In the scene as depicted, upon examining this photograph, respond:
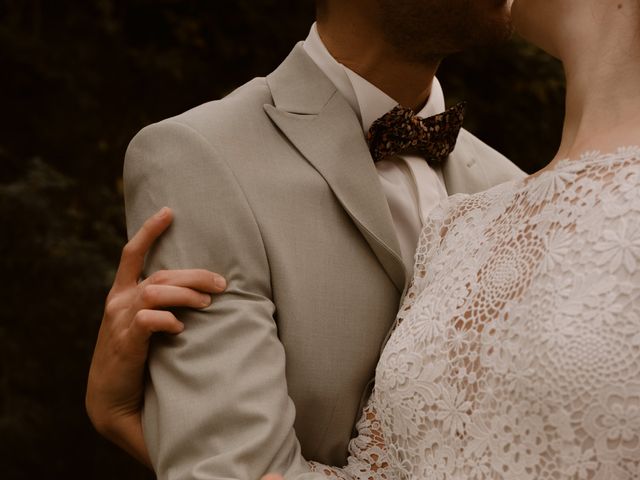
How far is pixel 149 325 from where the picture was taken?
6.53 ft

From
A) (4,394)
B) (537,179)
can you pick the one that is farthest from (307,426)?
(4,394)

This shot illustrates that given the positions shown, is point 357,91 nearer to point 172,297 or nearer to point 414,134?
point 414,134

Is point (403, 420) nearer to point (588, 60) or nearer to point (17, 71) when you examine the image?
point (588, 60)

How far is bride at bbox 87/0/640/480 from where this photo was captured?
161 centimetres

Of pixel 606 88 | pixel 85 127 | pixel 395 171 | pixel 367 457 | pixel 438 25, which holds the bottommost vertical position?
pixel 85 127

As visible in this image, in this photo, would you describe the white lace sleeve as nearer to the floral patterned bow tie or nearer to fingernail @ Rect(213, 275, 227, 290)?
fingernail @ Rect(213, 275, 227, 290)

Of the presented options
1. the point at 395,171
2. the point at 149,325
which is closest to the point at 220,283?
the point at 149,325

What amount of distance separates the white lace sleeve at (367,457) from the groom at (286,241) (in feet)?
0.10

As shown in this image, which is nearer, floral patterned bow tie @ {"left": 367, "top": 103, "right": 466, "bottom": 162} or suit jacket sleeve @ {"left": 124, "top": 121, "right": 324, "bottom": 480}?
suit jacket sleeve @ {"left": 124, "top": 121, "right": 324, "bottom": 480}

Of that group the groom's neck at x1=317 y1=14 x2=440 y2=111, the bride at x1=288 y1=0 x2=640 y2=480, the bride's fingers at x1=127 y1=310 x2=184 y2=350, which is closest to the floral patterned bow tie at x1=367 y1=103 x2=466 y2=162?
the groom's neck at x1=317 y1=14 x2=440 y2=111

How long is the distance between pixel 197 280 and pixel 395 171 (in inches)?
26.0

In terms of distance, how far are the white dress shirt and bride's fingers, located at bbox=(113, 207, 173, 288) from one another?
55cm

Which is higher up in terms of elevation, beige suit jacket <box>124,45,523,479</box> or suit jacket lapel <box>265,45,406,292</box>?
suit jacket lapel <box>265,45,406,292</box>

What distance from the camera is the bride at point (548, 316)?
63.2 inches
